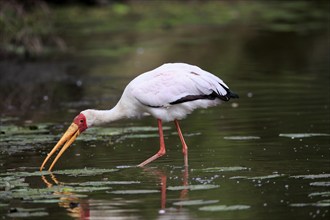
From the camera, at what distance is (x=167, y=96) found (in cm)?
1136

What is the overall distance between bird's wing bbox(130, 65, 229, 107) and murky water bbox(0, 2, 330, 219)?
2.48 ft

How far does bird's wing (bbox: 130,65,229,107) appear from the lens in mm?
11234

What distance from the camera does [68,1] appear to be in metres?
44.2

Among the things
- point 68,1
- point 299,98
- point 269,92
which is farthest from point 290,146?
point 68,1

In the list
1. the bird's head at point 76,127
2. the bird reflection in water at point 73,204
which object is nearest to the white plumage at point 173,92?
the bird's head at point 76,127

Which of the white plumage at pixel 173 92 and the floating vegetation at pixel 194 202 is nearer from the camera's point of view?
the floating vegetation at pixel 194 202

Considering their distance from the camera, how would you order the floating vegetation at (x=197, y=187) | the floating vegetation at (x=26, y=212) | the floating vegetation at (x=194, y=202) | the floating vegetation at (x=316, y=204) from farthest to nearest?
1. the floating vegetation at (x=197, y=187)
2. the floating vegetation at (x=194, y=202)
3. the floating vegetation at (x=26, y=212)
4. the floating vegetation at (x=316, y=204)

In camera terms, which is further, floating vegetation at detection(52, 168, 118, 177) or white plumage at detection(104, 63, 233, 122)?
white plumage at detection(104, 63, 233, 122)

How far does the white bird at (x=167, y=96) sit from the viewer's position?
443 inches

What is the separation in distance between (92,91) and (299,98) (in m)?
4.64

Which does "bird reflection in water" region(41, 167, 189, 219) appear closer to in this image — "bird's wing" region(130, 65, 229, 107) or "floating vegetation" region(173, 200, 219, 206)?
"floating vegetation" region(173, 200, 219, 206)

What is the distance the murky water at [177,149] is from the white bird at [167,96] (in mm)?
519

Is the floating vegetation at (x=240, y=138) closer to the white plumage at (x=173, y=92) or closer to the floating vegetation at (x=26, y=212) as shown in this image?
the white plumage at (x=173, y=92)

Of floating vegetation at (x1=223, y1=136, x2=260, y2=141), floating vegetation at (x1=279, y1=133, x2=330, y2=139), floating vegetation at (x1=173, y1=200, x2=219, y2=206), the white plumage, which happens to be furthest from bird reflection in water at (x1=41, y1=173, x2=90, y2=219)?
floating vegetation at (x1=279, y1=133, x2=330, y2=139)
